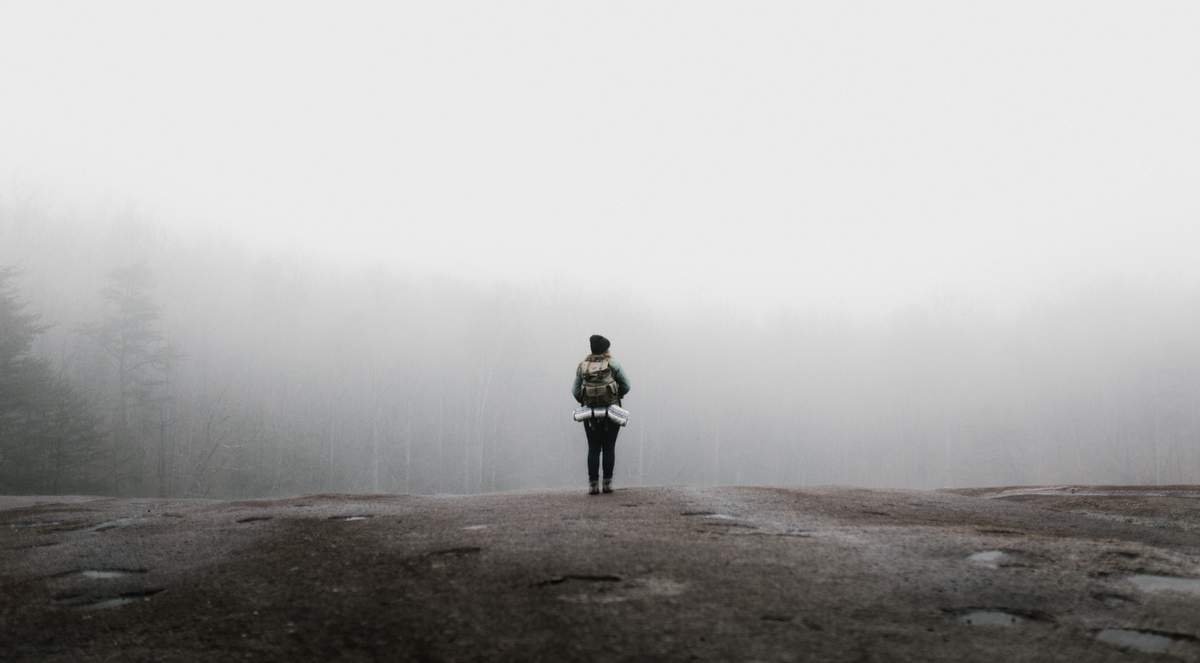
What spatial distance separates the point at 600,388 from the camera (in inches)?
440

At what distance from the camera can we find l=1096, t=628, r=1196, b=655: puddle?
12.4ft

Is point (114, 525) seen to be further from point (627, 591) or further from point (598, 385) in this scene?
point (627, 591)

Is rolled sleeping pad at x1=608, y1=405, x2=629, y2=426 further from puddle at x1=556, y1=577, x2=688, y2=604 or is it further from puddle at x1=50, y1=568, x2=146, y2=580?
puddle at x1=50, y1=568, x2=146, y2=580

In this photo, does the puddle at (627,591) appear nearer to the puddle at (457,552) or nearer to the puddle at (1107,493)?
the puddle at (457,552)

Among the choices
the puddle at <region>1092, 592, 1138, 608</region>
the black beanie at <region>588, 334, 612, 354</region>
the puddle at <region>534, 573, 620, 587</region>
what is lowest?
the puddle at <region>1092, 592, 1138, 608</region>

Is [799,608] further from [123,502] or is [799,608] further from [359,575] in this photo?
[123,502]

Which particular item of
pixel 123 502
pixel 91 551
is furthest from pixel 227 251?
pixel 91 551

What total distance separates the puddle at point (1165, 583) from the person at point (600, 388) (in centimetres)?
679

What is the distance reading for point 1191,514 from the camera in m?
9.64

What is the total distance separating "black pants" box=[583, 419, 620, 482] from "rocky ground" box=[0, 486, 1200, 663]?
98.1 inches

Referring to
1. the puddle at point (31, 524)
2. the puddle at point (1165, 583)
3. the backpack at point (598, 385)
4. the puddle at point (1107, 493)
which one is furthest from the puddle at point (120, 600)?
the puddle at point (1107, 493)

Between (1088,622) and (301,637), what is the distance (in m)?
4.55

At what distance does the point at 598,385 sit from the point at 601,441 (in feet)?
3.22

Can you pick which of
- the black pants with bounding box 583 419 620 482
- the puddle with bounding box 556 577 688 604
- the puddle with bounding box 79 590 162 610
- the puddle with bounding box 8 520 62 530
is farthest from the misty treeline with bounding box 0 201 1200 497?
the puddle with bounding box 556 577 688 604
